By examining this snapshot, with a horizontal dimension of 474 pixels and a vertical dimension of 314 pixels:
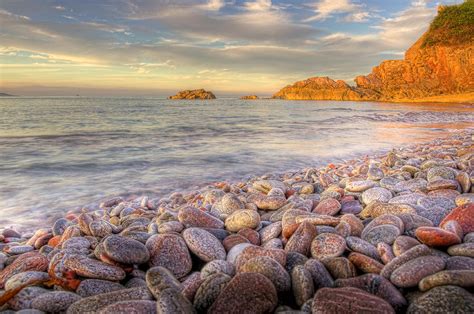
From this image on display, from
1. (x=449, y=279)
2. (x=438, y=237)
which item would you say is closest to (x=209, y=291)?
(x=449, y=279)

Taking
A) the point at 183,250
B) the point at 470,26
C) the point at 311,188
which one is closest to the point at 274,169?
the point at 311,188

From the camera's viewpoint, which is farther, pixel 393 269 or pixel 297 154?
pixel 297 154

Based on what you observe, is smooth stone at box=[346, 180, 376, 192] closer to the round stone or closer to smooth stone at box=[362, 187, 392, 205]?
smooth stone at box=[362, 187, 392, 205]

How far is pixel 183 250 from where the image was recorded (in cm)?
242

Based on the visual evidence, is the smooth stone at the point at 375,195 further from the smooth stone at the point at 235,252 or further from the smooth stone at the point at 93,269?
the smooth stone at the point at 93,269

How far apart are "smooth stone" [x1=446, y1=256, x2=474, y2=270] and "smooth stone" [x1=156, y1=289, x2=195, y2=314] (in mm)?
1407

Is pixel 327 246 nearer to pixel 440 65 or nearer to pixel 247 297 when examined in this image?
pixel 247 297

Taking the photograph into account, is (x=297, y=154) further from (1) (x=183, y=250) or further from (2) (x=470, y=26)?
(2) (x=470, y=26)

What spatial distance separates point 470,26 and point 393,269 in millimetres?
64258

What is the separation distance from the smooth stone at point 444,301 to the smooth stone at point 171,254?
4.48 ft

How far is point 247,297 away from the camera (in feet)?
5.57

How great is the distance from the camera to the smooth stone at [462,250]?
6.61ft

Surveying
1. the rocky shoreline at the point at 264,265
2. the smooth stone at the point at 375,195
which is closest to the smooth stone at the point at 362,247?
the rocky shoreline at the point at 264,265

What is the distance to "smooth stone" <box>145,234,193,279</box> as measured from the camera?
7.64ft
